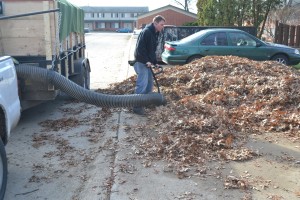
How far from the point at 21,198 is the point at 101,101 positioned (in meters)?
2.50

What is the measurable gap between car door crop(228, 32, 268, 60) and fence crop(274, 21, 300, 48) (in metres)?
10.3

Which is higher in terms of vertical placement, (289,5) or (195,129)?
(289,5)

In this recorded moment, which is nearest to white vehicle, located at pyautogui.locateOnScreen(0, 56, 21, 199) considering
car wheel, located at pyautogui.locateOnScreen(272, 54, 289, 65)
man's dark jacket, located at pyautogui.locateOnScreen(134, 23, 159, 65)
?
man's dark jacket, located at pyautogui.locateOnScreen(134, 23, 159, 65)

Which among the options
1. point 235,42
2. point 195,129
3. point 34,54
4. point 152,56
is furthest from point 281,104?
point 235,42

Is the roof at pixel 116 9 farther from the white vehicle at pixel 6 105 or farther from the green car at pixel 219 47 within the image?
the white vehicle at pixel 6 105

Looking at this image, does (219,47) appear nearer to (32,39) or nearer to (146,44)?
(146,44)

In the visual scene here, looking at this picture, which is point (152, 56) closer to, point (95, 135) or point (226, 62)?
point (95, 135)

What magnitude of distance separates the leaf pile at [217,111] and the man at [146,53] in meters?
0.51

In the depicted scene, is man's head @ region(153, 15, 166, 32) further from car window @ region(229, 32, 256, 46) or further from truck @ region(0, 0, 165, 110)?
car window @ region(229, 32, 256, 46)

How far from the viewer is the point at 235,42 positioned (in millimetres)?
13789

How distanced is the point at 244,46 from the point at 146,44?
7596mm

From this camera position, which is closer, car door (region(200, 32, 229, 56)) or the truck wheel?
the truck wheel

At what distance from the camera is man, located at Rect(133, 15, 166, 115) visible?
7.05m

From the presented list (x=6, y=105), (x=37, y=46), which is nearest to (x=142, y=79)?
(x=37, y=46)
